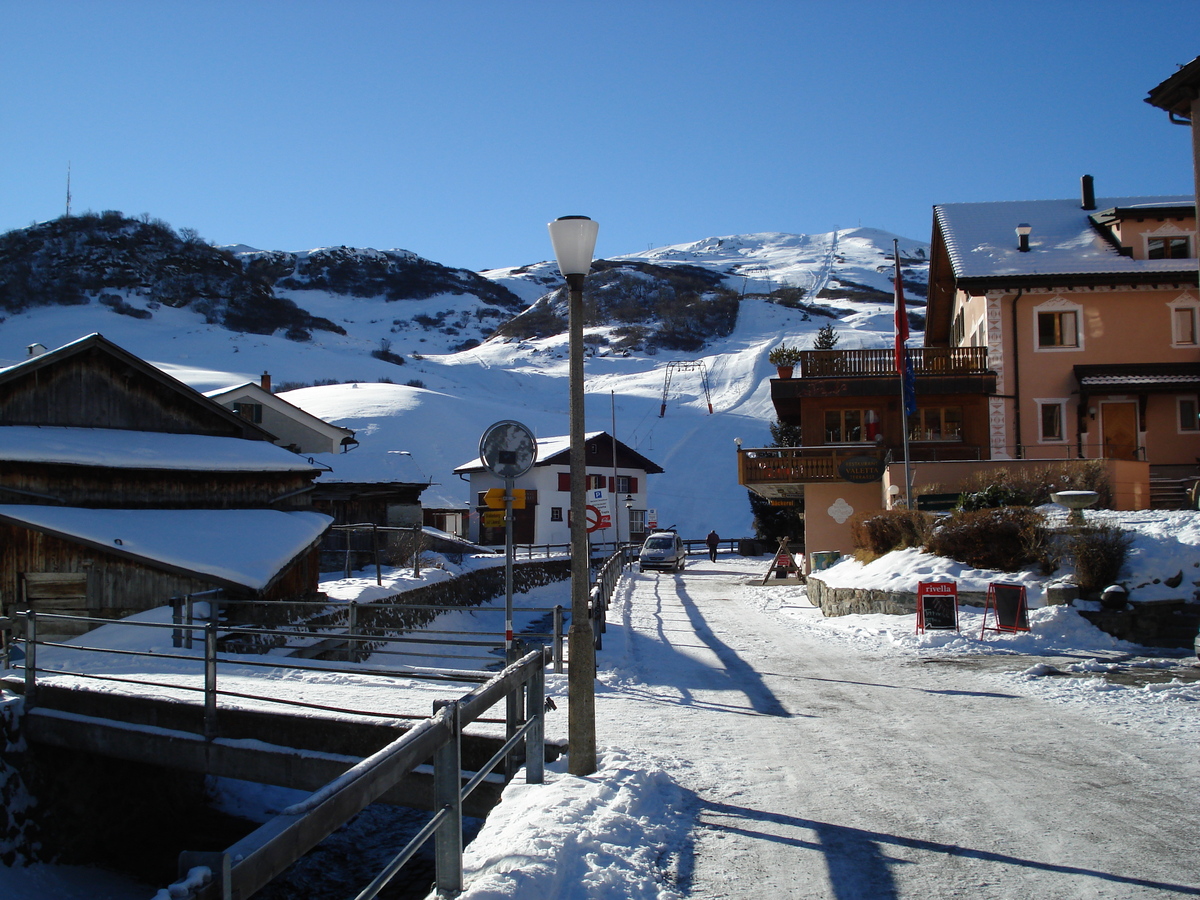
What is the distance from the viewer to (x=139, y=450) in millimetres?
20531

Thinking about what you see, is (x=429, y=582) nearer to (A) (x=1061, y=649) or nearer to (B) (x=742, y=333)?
(A) (x=1061, y=649)

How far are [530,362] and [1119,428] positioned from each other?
Answer: 4247 inches

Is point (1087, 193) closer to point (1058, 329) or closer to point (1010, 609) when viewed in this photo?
point (1058, 329)

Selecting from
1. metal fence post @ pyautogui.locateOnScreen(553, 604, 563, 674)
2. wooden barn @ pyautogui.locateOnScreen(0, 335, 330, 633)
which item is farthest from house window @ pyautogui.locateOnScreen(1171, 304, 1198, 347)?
wooden barn @ pyautogui.locateOnScreen(0, 335, 330, 633)

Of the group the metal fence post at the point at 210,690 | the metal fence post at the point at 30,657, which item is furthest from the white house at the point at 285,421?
the metal fence post at the point at 210,690

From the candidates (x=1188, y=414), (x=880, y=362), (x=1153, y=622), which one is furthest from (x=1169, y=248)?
(x=1153, y=622)

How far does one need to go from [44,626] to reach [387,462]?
82.3ft

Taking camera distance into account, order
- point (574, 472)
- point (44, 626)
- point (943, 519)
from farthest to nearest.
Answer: point (943, 519) → point (44, 626) → point (574, 472)

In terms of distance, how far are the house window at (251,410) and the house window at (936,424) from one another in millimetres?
26044

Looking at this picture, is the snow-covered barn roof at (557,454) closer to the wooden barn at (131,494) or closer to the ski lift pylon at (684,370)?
the wooden barn at (131,494)

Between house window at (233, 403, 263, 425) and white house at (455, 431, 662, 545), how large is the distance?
54.8 ft

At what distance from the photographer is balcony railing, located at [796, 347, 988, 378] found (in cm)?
3075

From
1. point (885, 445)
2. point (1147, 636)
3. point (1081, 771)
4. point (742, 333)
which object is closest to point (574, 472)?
point (1081, 771)

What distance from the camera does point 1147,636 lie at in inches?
562
